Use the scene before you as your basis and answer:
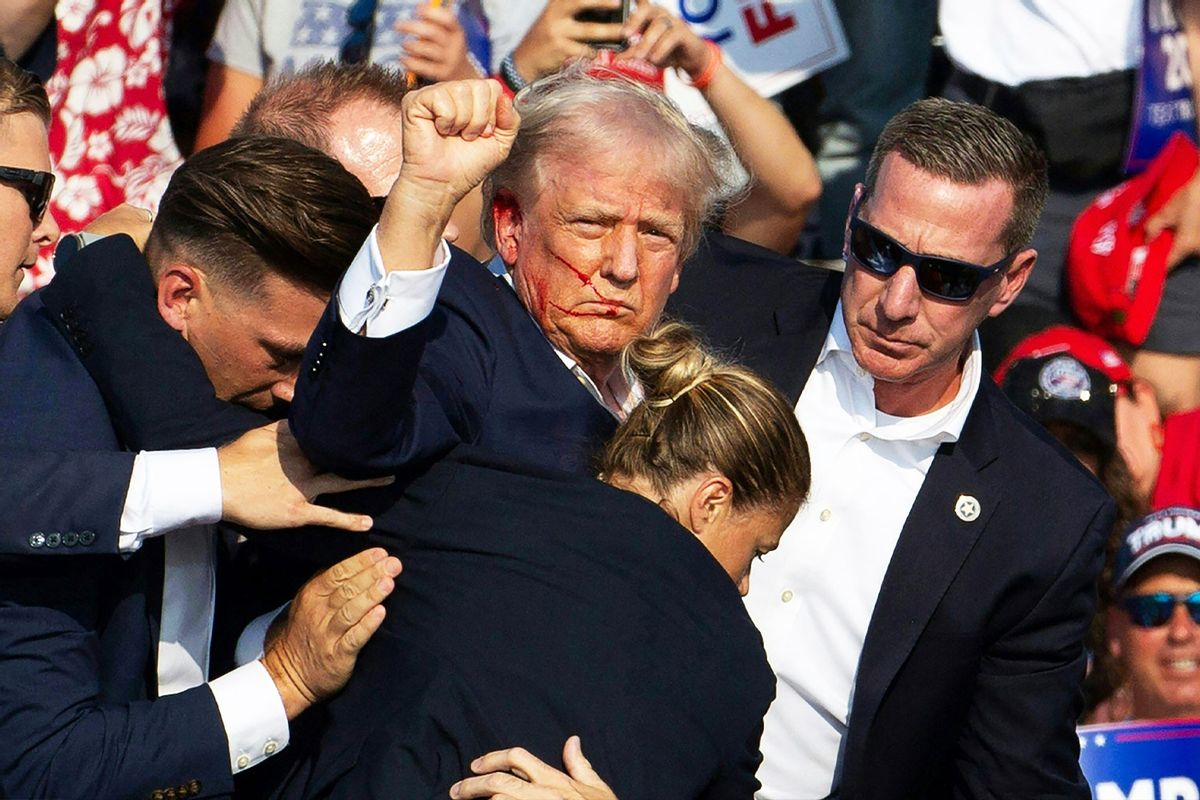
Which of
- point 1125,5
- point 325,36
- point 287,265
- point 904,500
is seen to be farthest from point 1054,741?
point 325,36

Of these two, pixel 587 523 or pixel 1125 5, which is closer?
pixel 587 523

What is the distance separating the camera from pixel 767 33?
508 cm

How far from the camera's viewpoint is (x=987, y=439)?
12.9 feet

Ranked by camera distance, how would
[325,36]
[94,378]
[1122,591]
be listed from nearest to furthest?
[94,378], [1122,591], [325,36]

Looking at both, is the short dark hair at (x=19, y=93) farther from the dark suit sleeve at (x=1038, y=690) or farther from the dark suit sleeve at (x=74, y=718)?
the dark suit sleeve at (x=1038, y=690)

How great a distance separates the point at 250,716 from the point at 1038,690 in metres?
1.80

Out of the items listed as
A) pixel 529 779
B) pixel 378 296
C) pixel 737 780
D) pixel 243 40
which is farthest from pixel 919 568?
pixel 243 40

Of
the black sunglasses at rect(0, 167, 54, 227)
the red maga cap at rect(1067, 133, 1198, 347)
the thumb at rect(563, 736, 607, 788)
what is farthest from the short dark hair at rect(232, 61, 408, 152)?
the red maga cap at rect(1067, 133, 1198, 347)

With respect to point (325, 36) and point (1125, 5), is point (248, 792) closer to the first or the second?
point (325, 36)

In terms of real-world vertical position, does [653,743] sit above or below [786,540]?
above

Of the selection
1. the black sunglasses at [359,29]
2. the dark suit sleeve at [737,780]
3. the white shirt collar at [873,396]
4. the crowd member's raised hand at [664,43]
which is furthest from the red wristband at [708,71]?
the dark suit sleeve at [737,780]

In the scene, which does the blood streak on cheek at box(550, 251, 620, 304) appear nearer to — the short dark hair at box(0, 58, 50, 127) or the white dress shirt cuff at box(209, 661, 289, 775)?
the white dress shirt cuff at box(209, 661, 289, 775)

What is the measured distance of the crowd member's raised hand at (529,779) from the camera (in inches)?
101

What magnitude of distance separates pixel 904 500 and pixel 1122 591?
0.96 m
